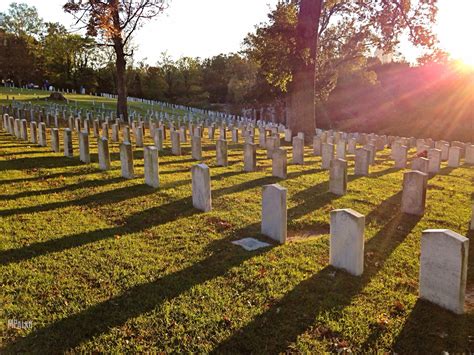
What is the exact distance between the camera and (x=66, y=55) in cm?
6138

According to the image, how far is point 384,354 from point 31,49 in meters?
65.9

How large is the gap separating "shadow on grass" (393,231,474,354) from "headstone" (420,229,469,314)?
0.36 feet

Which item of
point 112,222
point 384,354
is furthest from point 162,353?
point 112,222

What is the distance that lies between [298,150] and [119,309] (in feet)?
32.1

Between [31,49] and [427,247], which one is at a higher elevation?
[31,49]

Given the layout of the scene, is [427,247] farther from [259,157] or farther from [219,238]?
[259,157]

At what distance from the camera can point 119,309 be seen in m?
4.09

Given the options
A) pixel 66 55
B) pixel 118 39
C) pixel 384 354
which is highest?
pixel 66 55

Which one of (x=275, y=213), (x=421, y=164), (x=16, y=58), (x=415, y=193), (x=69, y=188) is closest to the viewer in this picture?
(x=275, y=213)

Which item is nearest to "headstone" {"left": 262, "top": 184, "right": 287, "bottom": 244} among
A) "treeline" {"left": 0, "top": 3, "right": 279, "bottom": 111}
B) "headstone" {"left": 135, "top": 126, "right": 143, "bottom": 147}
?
"headstone" {"left": 135, "top": 126, "right": 143, "bottom": 147}

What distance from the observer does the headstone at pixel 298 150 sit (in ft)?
42.5

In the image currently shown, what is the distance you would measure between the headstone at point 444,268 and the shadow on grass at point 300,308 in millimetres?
729

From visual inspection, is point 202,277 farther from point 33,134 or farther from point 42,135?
point 33,134

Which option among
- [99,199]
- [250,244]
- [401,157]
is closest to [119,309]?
[250,244]
